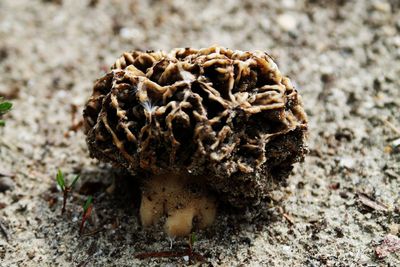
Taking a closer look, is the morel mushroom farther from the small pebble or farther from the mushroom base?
the small pebble

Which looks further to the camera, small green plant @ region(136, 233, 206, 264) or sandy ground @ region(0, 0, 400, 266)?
sandy ground @ region(0, 0, 400, 266)

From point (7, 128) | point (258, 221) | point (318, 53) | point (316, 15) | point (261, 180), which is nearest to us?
point (261, 180)

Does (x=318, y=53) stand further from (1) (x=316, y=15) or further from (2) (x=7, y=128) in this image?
(2) (x=7, y=128)

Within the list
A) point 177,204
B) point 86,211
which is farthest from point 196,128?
point 86,211

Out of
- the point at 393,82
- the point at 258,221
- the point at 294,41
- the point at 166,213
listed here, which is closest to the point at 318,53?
the point at 294,41

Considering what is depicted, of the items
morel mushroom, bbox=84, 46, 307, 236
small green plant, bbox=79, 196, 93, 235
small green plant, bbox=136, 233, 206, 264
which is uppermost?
morel mushroom, bbox=84, 46, 307, 236

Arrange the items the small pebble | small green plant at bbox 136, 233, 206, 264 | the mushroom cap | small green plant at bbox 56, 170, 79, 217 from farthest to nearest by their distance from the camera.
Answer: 1. the small pebble
2. small green plant at bbox 56, 170, 79, 217
3. small green plant at bbox 136, 233, 206, 264
4. the mushroom cap

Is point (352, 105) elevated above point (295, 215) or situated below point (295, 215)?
above

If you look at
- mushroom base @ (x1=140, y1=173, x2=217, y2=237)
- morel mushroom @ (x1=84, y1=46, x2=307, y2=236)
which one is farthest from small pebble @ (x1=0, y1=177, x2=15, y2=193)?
mushroom base @ (x1=140, y1=173, x2=217, y2=237)

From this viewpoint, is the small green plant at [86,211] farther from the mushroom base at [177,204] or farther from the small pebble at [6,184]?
the small pebble at [6,184]
